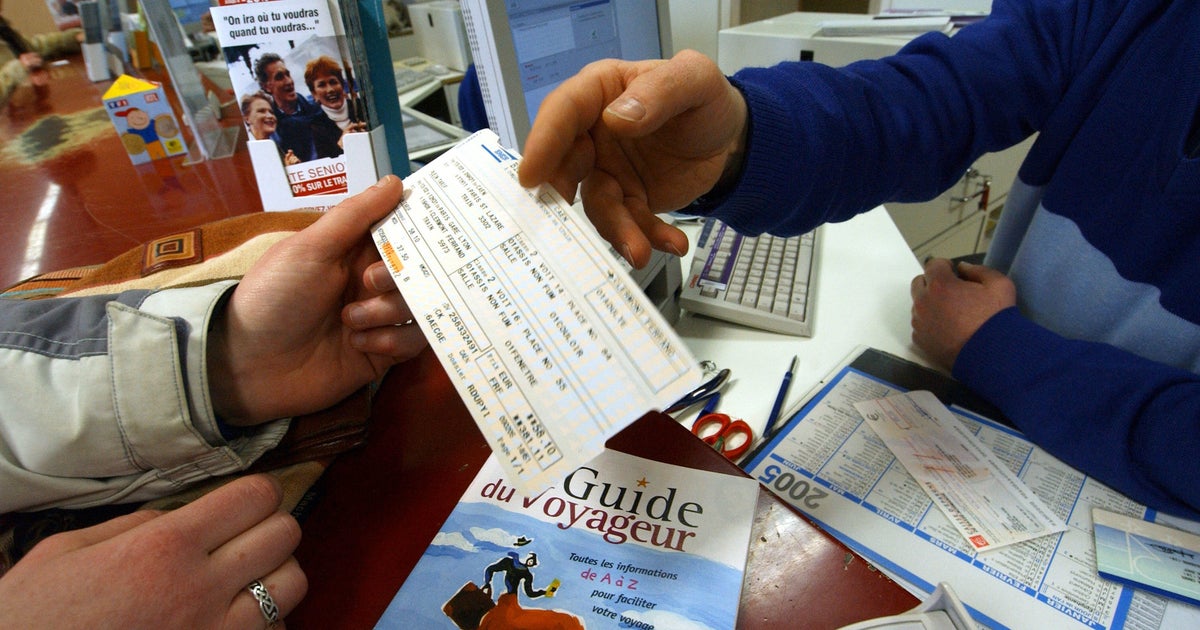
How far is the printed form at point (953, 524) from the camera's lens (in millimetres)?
404

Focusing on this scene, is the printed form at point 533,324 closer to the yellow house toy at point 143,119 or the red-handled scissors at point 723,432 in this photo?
the red-handled scissors at point 723,432

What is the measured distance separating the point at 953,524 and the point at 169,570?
1.92 feet

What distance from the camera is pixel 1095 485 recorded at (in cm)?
50

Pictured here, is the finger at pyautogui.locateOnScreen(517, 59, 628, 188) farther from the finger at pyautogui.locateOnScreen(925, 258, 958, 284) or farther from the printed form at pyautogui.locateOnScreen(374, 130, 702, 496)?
the finger at pyautogui.locateOnScreen(925, 258, 958, 284)

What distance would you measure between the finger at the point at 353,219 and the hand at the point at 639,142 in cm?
15

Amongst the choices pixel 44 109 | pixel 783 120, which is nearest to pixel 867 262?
pixel 783 120

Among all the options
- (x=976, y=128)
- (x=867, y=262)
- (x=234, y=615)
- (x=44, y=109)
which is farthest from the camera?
(x=44, y=109)

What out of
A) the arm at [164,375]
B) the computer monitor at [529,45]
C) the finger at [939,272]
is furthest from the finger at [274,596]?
the finger at [939,272]

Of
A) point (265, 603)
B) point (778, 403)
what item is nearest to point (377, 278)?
point (265, 603)

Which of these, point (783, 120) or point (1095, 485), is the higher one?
point (783, 120)

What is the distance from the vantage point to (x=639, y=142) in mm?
565

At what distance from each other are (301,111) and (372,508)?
1.76 feet

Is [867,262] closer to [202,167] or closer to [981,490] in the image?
[981,490]

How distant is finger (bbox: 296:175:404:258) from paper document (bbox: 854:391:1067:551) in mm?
525
